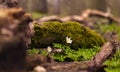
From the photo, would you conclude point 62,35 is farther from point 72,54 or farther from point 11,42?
point 11,42

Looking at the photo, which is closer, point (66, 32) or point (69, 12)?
point (66, 32)

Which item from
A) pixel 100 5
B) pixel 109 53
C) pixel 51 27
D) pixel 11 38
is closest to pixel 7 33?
pixel 11 38

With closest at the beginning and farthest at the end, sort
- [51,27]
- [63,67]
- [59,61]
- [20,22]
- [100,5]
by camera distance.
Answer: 1. [20,22]
2. [63,67]
3. [59,61]
4. [51,27]
5. [100,5]

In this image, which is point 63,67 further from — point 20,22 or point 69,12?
point 69,12

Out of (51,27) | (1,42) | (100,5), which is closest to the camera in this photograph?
(1,42)

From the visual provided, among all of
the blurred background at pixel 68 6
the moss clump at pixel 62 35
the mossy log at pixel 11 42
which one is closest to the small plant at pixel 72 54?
the moss clump at pixel 62 35

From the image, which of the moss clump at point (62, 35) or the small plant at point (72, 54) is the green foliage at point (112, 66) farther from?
the moss clump at point (62, 35)

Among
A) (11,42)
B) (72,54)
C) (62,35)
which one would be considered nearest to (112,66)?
(72,54)
